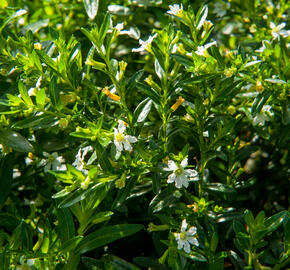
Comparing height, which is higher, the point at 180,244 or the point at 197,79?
the point at 197,79

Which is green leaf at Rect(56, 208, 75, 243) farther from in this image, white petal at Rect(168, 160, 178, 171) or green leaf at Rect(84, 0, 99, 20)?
green leaf at Rect(84, 0, 99, 20)

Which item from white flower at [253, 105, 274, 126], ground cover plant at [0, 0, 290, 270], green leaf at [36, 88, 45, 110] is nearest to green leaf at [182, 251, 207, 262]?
ground cover plant at [0, 0, 290, 270]

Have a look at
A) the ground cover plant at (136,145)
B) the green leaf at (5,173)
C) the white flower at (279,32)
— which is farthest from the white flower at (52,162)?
the white flower at (279,32)

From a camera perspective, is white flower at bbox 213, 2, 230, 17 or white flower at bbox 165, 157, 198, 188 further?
white flower at bbox 213, 2, 230, 17

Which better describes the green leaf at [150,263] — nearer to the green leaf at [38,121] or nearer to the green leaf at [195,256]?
the green leaf at [195,256]

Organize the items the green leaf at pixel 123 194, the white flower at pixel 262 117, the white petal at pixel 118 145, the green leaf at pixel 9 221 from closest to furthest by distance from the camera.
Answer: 1. the white petal at pixel 118 145
2. the green leaf at pixel 123 194
3. the green leaf at pixel 9 221
4. the white flower at pixel 262 117

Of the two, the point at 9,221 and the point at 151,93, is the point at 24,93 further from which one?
the point at 9,221

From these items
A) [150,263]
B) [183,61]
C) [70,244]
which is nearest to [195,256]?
[150,263]
